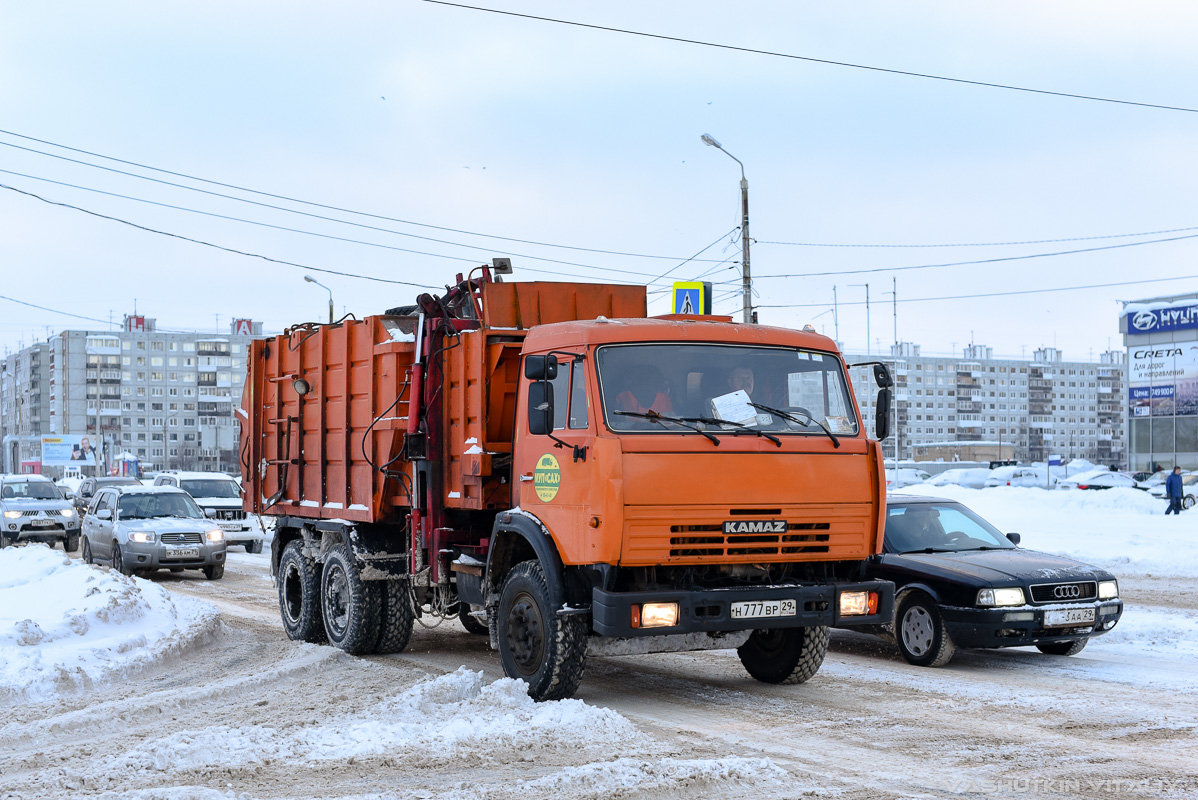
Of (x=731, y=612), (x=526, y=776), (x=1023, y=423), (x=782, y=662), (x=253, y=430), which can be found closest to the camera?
(x=526, y=776)

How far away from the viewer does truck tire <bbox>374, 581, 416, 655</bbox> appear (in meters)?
10.7

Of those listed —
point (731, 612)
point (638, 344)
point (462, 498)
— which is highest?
point (638, 344)

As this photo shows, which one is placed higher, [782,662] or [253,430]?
[253,430]

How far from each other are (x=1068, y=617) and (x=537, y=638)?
4572 mm

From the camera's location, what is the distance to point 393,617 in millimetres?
10656

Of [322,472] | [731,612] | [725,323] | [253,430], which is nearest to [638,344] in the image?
[725,323]

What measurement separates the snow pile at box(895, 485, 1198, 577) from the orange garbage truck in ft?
15.6

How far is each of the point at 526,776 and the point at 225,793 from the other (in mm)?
1502

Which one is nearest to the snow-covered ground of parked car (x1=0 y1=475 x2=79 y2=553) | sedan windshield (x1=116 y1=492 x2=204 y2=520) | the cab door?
the cab door

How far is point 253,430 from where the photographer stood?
43.5 feet

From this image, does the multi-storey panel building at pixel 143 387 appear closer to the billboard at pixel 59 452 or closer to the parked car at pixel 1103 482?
the billboard at pixel 59 452

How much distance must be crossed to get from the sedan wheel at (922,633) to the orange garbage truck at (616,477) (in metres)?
1.39

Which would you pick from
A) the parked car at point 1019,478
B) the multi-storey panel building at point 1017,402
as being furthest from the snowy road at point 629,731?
the multi-storey panel building at point 1017,402

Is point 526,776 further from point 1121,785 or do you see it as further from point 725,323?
point 725,323
